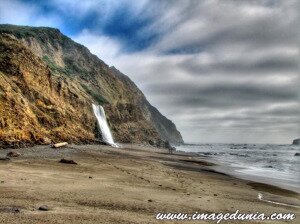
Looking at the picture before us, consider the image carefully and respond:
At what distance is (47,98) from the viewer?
4591cm

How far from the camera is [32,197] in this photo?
9891 millimetres

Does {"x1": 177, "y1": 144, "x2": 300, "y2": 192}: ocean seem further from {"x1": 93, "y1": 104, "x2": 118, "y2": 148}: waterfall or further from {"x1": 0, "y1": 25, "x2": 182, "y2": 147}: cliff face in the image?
{"x1": 0, "y1": 25, "x2": 182, "y2": 147}: cliff face

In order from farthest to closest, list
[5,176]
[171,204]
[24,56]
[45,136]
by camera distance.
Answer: [24,56] → [45,136] → [5,176] → [171,204]

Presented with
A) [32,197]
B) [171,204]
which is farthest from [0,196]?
[171,204]

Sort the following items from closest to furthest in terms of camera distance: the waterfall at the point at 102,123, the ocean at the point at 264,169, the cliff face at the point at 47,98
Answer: the ocean at the point at 264,169, the cliff face at the point at 47,98, the waterfall at the point at 102,123

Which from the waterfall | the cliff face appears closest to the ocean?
the waterfall

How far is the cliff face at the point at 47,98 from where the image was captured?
110ft

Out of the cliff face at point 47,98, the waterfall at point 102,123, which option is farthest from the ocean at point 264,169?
the cliff face at point 47,98

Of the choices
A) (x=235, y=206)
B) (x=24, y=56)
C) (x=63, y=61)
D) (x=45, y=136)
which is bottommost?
(x=235, y=206)

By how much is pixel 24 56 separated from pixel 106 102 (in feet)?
145

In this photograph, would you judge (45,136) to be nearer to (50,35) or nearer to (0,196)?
(0,196)

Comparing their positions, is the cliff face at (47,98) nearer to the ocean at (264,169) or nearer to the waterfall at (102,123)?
the waterfall at (102,123)

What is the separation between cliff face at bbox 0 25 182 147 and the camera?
110ft

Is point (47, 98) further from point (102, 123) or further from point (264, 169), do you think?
point (264, 169)
